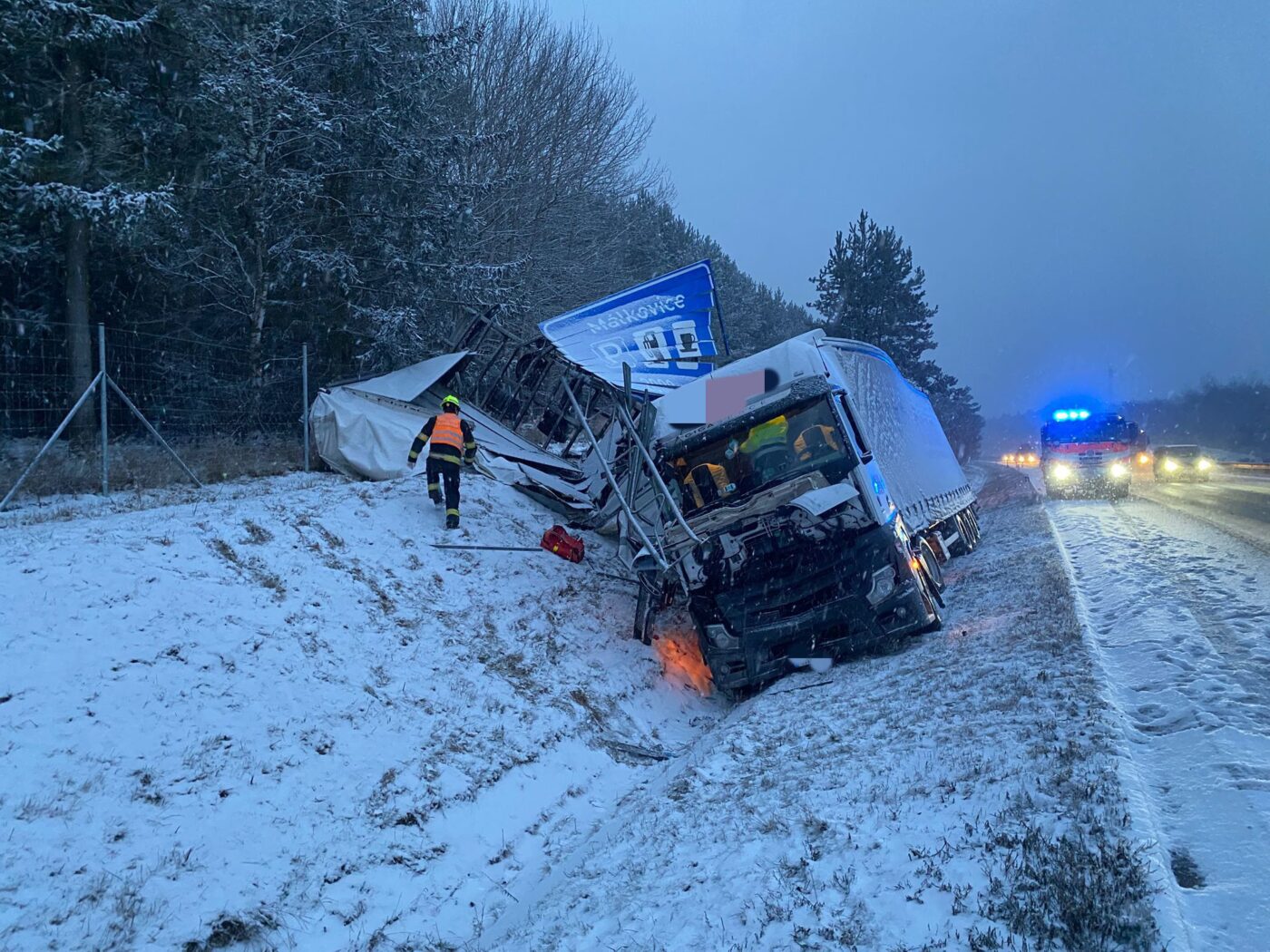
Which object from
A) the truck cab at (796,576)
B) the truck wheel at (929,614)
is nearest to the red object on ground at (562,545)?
the truck cab at (796,576)

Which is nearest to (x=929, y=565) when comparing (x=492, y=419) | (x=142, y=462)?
(x=492, y=419)

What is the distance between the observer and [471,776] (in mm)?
5648

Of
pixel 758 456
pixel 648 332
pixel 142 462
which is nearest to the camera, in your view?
pixel 758 456

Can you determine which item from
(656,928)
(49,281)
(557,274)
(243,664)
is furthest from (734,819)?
(557,274)

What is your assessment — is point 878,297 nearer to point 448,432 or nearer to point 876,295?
point 876,295

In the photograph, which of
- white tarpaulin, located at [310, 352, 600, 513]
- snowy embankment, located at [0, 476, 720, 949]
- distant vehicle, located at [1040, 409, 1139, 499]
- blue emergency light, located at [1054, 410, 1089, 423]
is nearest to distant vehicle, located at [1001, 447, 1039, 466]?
blue emergency light, located at [1054, 410, 1089, 423]

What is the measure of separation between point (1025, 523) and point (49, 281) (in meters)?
20.4

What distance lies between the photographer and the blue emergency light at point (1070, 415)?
20.4 m

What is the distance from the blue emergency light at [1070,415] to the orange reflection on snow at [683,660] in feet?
53.1

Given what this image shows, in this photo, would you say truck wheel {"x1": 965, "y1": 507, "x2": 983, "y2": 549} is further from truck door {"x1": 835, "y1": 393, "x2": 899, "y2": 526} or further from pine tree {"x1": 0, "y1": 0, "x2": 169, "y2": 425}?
pine tree {"x1": 0, "y1": 0, "x2": 169, "y2": 425}

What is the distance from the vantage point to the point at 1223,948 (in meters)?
2.51

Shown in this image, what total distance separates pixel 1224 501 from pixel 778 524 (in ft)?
54.5

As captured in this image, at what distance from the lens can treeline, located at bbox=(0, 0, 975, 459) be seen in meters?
12.9

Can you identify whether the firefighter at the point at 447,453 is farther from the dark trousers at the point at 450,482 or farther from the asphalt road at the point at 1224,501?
the asphalt road at the point at 1224,501
